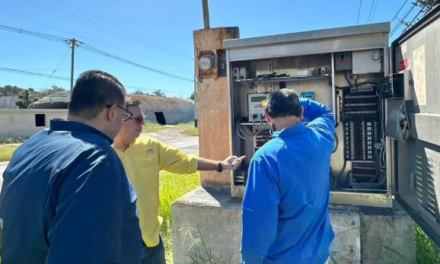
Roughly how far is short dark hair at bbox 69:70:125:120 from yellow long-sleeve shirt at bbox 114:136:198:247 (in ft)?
3.82

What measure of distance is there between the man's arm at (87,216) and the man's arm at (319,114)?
1.70 metres

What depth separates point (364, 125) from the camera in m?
3.57

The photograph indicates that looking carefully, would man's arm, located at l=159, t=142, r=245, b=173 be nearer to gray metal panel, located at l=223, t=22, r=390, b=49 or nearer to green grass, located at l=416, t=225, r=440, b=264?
gray metal panel, located at l=223, t=22, r=390, b=49

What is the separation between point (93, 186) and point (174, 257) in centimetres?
295

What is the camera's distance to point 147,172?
2.72 metres

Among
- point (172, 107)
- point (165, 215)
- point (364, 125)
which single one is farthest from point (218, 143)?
point (172, 107)

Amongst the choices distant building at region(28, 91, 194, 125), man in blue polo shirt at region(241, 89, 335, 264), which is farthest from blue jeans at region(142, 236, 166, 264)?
distant building at region(28, 91, 194, 125)

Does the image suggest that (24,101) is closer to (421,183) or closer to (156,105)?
(156,105)

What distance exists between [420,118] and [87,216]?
2.55 m

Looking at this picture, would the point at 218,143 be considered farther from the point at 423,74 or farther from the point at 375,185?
the point at 423,74

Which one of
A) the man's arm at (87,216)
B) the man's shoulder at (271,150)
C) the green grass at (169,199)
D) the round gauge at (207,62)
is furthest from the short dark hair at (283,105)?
the green grass at (169,199)

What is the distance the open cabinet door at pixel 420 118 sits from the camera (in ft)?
8.14

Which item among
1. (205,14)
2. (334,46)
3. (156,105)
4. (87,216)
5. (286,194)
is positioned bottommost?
(286,194)

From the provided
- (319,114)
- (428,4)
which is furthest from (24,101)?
(319,114)
